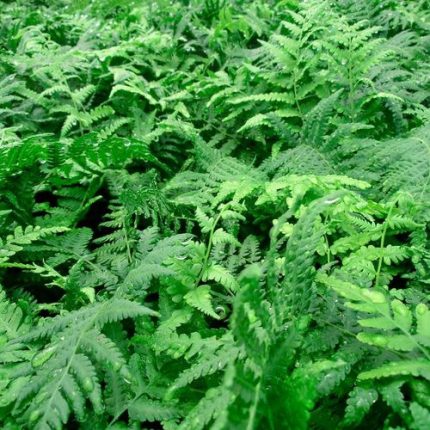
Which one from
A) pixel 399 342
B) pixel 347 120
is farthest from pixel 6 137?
pixel 399 342

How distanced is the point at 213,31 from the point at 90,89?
0.96 meters

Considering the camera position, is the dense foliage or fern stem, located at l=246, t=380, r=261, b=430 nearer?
fern stem, located at l=246, t=380, r=261, b=430

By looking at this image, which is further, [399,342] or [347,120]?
[347,120]

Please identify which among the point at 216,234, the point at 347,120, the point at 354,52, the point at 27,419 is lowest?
the point at 27,419

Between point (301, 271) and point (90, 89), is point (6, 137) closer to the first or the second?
point (90, 89)

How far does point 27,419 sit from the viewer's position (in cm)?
130

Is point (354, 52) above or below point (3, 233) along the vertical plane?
above

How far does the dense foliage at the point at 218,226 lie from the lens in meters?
1.20

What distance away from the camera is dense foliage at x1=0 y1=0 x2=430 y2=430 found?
1197 mm

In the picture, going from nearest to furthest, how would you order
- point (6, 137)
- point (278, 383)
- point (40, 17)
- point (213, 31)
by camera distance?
point (278, 383) → point (6, 137) → point (213, 31) → point (40, 17)

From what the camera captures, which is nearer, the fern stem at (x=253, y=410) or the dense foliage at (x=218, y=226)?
the fern stem at (x=253, y=410)

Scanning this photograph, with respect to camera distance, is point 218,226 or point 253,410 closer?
point 253,410

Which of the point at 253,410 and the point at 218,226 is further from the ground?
the point at 253,410

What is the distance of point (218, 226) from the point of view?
202 centimetres
